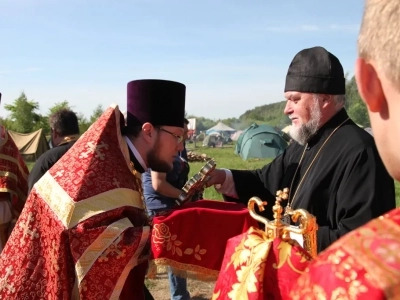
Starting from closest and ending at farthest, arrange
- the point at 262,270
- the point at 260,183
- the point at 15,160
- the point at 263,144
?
the point at 262,270 → the point at 260,183 → the point at 15,160 → the point at 263,144

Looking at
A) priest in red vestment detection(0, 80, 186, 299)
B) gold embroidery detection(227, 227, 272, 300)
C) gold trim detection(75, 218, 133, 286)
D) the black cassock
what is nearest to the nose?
the black cassock

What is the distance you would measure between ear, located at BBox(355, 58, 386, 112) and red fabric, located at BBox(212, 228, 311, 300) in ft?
2.06

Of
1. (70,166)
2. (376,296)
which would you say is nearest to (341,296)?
(376,296)

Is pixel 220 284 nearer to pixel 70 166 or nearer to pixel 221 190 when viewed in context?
pixel 70 166

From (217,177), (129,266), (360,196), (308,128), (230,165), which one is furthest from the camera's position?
(230,165)

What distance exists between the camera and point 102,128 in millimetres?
2605

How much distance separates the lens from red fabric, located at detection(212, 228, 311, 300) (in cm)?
141

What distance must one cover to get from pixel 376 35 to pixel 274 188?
2636 millimetres

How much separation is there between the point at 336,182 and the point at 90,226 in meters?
1.43

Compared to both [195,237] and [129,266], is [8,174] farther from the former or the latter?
[195,237]

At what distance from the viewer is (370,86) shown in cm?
87

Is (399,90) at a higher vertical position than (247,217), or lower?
higher

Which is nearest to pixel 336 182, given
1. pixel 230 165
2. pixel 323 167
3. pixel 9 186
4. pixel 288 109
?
pixel 323 167

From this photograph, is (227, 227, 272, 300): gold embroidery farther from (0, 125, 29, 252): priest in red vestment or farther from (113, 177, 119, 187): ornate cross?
(0, 125, 29, 252): priest in red vestment
